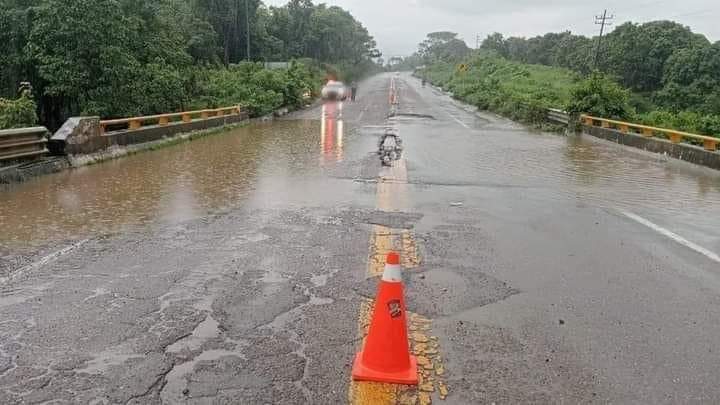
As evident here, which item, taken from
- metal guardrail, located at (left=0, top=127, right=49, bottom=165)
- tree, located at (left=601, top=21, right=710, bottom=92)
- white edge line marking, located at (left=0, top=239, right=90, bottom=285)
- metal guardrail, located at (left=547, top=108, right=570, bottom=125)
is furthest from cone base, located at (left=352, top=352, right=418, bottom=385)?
tree, located at (left=601, top=21, right=710, bottom=92)

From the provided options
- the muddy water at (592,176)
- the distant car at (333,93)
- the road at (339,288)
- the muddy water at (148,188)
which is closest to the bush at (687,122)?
the muddy water at (592,176)

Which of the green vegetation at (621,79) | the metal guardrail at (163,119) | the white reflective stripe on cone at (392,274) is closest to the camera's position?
the white reflective stripe on cone at (392,274)

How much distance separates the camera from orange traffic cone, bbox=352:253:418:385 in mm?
3305

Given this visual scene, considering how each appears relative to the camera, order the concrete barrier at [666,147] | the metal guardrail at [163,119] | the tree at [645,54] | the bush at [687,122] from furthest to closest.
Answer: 1. the tree at [645,54]
2. the bush at [687,122]
3. the metal guardrail at [163,119]
4. the concrete barrier at [666,147]

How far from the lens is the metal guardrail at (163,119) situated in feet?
46.0

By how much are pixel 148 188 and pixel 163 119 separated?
7994mm

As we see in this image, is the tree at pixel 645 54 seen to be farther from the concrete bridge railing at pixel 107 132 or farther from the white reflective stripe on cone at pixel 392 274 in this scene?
the white reflective stripe on cone at pixel 392 274

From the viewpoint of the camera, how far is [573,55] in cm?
8162

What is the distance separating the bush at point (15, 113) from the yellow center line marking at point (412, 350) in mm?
10421

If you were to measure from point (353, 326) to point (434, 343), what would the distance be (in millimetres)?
576

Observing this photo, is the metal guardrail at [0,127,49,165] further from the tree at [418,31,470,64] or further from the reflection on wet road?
the tree at [418,31,470,64]

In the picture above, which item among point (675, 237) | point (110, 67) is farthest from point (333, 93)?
point (675, 237)

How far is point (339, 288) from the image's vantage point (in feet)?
15.8

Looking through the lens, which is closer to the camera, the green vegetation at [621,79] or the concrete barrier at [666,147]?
→ the concrete barrier at [666,147]
